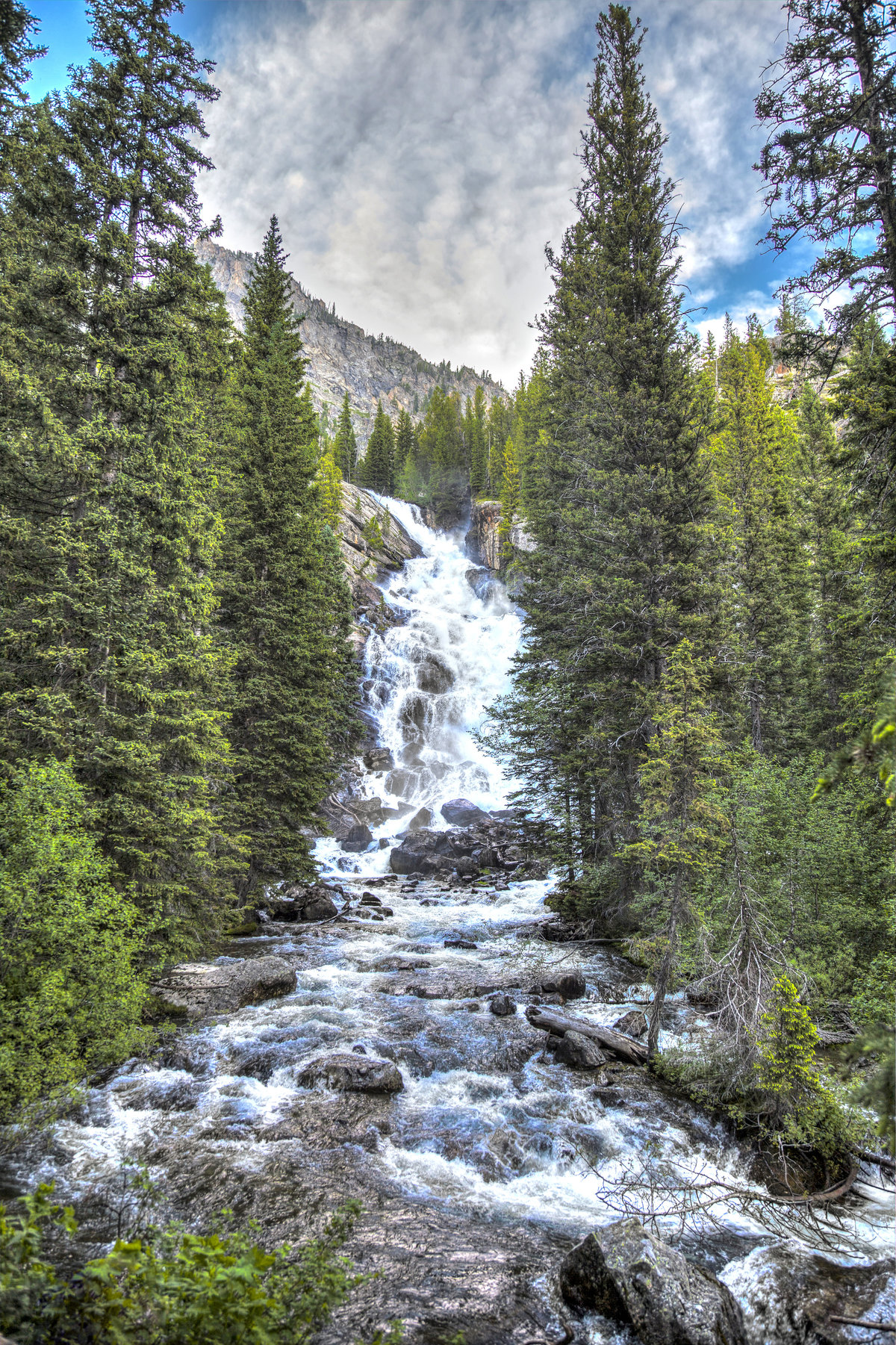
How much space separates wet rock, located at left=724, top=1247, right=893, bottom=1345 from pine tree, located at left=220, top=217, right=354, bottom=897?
474 inches

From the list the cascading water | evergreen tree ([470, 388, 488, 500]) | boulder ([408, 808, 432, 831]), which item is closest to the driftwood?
the cascading water

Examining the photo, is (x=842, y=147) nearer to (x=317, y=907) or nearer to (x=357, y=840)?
(x=317, y=907)

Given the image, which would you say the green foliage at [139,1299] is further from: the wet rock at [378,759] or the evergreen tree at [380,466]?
the evergreen tree at [380,466]

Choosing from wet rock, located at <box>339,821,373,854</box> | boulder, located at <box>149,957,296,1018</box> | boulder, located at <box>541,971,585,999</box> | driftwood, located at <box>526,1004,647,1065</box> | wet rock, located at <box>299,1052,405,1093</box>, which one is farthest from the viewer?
wet rock, located at <box>339,821,373,854</box>

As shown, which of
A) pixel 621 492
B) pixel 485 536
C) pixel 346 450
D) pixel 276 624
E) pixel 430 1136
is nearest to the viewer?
pixel 430 1136

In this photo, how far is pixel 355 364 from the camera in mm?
160250

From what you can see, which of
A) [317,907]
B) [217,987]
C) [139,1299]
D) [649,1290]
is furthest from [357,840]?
[139,1299]

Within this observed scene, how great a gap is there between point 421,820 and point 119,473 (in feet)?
Result: 79.9

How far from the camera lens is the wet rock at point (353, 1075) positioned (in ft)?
26.1

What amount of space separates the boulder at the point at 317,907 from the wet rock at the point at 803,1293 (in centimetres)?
1398

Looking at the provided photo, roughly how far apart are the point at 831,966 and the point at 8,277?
54.8 feet

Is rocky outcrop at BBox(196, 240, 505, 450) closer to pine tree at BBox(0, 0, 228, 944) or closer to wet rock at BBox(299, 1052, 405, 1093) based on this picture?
pine tree at BBox(0, 0, 228, 944)

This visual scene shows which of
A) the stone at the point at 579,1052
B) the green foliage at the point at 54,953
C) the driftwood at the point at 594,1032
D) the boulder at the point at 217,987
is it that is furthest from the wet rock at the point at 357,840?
the green foliage at the point at 54,953

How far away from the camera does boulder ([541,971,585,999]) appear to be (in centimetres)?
1138
